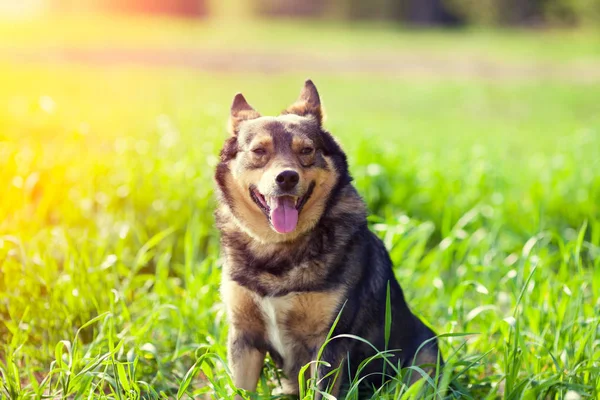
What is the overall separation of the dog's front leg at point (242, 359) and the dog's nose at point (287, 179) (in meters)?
0.66

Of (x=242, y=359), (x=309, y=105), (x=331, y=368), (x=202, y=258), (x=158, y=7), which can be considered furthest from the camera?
(x=158, y=7)

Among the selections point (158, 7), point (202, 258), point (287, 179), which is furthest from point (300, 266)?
point (158, 7)

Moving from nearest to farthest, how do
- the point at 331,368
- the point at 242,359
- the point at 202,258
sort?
the point at 331,368
the point at 242,359
the point at 202,258

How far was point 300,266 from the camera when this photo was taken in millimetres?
2963

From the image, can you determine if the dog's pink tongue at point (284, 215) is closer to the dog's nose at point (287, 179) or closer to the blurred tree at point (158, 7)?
the dog's nose at point (287, 179)

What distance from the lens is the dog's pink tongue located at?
293 cm

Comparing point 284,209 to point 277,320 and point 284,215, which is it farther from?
point 277,320

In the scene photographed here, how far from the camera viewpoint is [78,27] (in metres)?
31.3

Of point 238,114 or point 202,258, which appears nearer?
point 238,114

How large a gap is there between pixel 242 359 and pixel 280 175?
2.65 feet

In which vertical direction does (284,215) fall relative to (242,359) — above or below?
above

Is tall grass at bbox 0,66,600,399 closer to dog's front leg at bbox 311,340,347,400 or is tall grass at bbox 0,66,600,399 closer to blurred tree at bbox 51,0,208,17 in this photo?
dog's front leg at bbox 311,340,347,400

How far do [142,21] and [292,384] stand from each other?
1360 inches

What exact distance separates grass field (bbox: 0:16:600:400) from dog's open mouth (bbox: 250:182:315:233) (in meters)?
0.63
